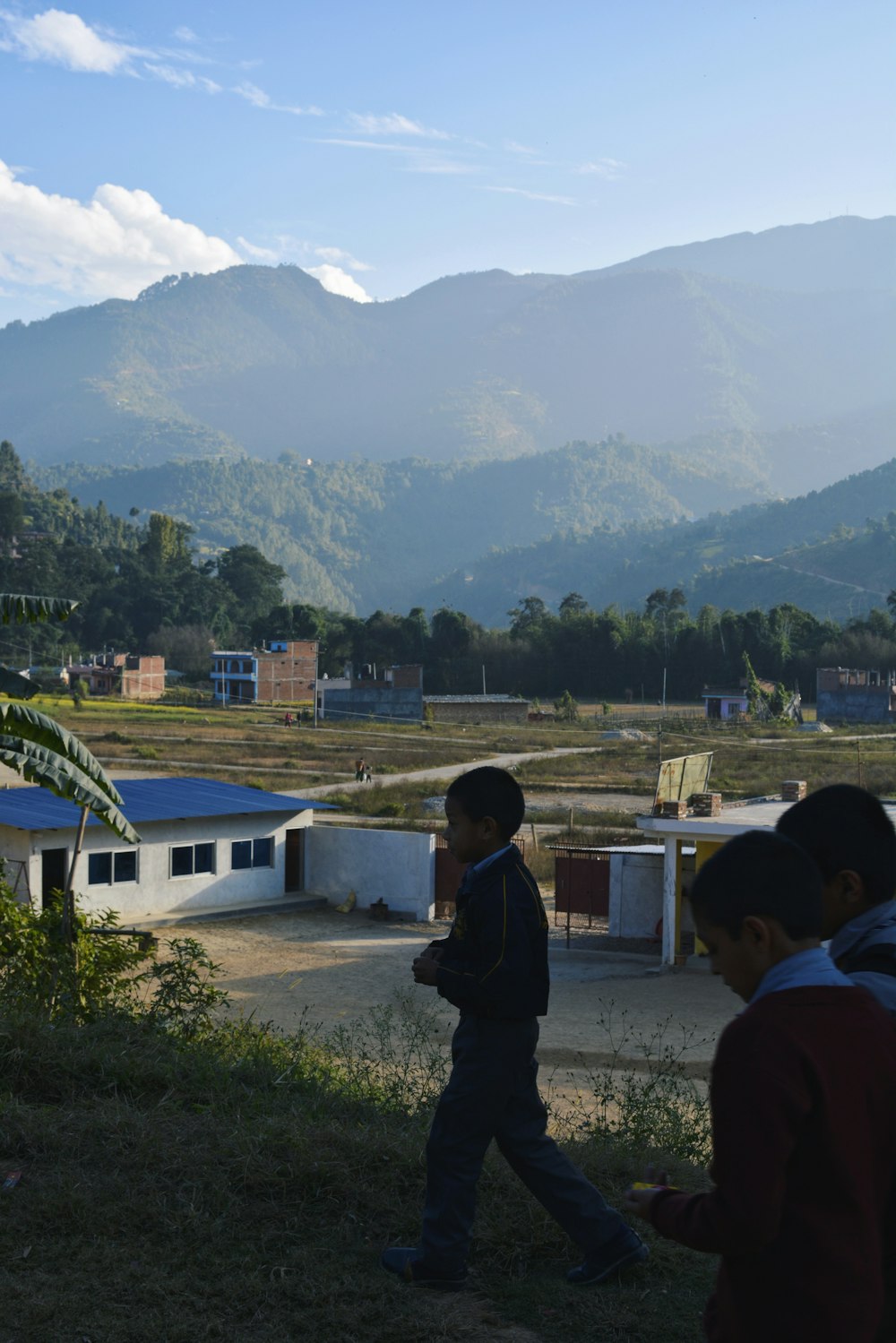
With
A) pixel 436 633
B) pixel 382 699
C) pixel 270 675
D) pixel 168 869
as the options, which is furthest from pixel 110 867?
pixel 436 633

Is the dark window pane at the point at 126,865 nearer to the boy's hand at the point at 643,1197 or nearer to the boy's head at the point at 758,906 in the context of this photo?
the boy's hand at the point at 643,1197

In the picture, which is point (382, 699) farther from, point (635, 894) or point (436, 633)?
point (635, 894)

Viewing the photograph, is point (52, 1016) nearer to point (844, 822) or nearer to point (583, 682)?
point (844, 822)

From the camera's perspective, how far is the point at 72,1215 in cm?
443

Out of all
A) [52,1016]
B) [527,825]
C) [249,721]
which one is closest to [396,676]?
[249,721]

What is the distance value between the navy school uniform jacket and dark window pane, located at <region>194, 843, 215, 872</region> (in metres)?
18.6

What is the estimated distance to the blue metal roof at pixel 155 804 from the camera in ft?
64.9

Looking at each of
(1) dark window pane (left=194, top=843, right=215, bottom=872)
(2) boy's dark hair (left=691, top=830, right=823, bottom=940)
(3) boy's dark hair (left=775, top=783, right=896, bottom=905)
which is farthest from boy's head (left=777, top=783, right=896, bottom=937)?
(1) dark window pane (left=194, top=843, right=215, bottom=872)

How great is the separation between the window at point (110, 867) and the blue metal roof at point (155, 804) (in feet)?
1.86

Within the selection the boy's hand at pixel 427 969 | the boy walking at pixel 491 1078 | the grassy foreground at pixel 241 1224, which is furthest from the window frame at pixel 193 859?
the boy's hand at pixel 427 969

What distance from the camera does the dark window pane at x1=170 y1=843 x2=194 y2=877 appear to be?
21.7 meters

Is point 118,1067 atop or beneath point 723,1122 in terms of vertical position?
beneath

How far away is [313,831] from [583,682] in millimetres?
84344

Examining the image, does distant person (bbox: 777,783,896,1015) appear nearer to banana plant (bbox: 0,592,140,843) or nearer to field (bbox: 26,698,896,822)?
banana plant (bbox: 0,592,140,843)
